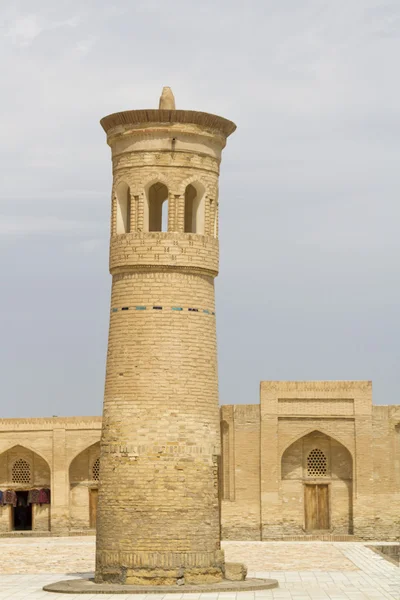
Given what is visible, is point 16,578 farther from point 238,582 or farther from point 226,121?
point 226,121

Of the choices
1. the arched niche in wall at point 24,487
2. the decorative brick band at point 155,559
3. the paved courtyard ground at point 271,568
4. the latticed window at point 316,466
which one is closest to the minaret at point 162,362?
the decorative brick band at point 155,559

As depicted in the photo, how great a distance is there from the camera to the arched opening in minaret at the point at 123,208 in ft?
64.3

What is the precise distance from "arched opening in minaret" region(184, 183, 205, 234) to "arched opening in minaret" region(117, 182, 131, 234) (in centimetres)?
110

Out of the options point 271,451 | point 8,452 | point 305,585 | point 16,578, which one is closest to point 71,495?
point 8,452

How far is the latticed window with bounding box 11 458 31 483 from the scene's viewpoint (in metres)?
38.4

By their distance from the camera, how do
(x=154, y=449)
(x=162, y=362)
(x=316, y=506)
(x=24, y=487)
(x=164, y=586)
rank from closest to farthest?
(x=164, y=586) < (x=154, y=449) < (x=162, y=362) < (x=316, y=506) < (x=24, y=487)

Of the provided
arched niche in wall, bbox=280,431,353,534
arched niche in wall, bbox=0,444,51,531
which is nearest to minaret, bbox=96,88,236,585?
arched niche in wall, bbox=280,431,353,534

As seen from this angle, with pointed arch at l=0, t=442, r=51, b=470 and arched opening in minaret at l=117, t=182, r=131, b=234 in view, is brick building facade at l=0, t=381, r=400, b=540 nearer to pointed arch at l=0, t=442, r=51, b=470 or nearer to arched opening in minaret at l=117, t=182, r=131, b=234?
pointed arch at l=0, t=442, r=51, b=470

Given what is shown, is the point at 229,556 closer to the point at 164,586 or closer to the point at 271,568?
the point at 271,568

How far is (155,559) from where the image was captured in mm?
18125

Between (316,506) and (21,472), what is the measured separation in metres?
10.2

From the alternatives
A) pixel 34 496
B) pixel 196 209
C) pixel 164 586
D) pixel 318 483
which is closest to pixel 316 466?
pixel 318 483

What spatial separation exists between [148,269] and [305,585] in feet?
19.9

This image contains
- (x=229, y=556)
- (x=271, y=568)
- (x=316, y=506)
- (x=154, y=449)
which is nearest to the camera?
(x=154, y=449)
